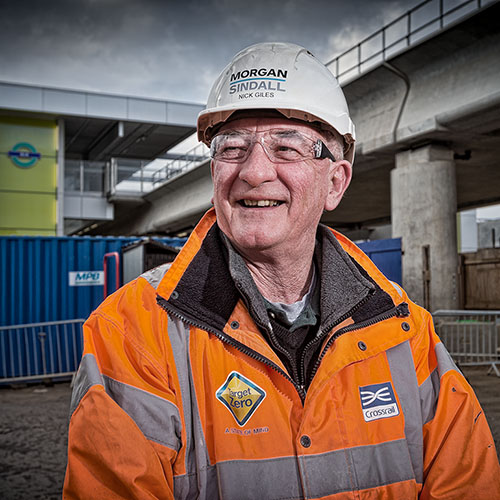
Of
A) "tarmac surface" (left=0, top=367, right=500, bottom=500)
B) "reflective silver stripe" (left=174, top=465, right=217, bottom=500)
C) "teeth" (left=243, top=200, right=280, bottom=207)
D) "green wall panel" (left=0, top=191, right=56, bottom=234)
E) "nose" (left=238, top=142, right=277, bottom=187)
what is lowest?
"tarmac surface" (left=0, top=367, right=500, bottom=500)

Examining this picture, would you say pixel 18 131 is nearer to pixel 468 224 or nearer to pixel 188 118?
pixel 188 118

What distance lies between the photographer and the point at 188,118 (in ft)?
87.7

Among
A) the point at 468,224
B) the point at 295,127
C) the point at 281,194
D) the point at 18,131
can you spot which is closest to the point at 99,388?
the point at 281,194

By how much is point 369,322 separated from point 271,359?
1.47 feet

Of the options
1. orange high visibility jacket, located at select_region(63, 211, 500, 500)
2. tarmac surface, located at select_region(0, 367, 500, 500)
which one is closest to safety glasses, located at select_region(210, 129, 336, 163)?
orange high visibility jacket, located at select_region(63, 211, 500, 500)

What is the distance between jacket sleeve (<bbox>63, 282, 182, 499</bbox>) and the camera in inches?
63.8

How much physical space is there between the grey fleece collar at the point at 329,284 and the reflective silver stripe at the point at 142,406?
18.3 inches

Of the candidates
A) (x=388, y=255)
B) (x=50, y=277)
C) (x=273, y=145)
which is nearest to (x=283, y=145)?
(x=273, y=145)

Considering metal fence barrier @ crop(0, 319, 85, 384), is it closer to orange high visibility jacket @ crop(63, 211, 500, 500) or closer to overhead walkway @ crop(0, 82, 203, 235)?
orange high visibility jacket @ crop(63, 211, 500, 500)

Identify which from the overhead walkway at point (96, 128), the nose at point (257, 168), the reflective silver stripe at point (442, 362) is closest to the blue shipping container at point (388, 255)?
the reflective silver stripe at point (442, 362)

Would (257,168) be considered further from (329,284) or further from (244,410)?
(244,410)

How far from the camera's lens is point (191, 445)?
5.91 ft

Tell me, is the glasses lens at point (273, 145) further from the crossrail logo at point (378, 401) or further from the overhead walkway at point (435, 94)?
the overhead walkway at point (435, 94)

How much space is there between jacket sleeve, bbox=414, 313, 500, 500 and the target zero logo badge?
79.8 ft
